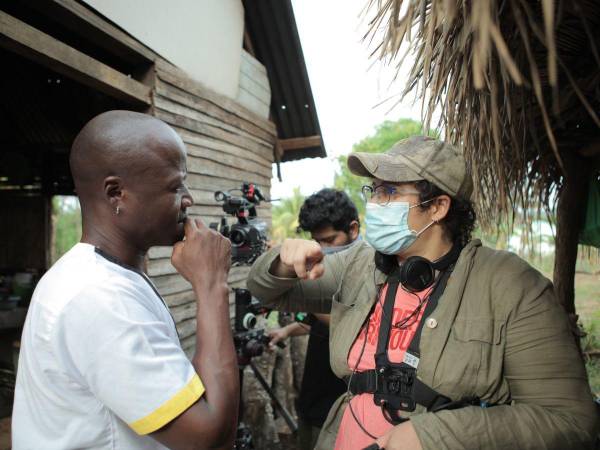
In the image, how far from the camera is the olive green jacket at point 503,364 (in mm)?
1414

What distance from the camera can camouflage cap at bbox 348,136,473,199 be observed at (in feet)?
6.00

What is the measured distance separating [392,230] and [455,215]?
303mm

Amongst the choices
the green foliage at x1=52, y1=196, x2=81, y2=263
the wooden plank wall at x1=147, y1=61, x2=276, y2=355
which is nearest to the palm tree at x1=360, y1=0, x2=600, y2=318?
the wooden plank wall at x1=147, y1=61, x2=276, y2=355

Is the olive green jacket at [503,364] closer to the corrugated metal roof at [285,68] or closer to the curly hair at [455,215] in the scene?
the curly hair at [455,215]

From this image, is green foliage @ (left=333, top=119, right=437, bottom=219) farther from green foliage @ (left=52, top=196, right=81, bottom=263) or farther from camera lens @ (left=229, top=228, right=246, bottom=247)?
camera lens @ (left=229, top=228, right=246, bottom=247)

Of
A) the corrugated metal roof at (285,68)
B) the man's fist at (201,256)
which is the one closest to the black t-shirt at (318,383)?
the man's fist at (201,256)

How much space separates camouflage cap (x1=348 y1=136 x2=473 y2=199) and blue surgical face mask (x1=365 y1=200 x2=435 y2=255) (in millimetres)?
128

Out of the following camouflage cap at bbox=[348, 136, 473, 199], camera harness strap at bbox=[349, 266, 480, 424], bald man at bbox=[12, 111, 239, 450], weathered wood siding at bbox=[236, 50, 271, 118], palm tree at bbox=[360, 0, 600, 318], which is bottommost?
camera harness strap at bbox=[349, 266, 480, 424]

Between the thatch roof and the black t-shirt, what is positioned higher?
the thatch roof

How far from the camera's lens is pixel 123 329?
1083 mm

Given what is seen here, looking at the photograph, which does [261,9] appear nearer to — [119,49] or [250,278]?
[119,49]

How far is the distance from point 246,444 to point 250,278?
5.26 ft

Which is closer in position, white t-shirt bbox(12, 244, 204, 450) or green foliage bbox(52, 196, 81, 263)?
white t-shirt bbox(12, 244, 204, 450)

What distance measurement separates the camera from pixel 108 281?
1.15 meters
